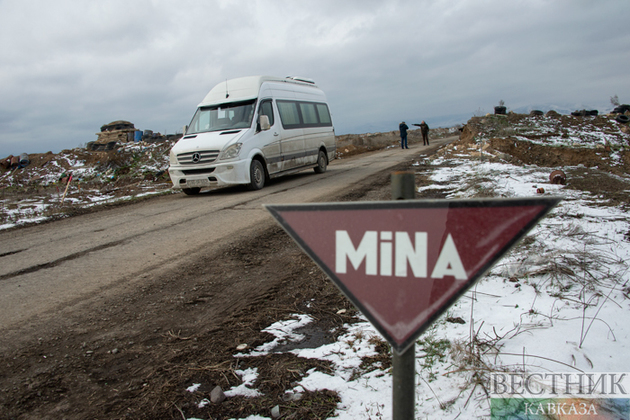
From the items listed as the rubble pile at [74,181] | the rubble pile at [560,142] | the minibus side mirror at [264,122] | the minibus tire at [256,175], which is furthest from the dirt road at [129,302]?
the rubble pile at [560,142]

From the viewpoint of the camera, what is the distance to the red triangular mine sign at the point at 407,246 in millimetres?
1013

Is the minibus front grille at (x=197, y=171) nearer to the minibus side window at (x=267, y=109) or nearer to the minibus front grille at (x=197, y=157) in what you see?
the minibus front grille at (x=197, y=157)

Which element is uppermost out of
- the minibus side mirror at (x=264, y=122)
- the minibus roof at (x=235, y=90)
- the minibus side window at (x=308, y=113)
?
the minibus roof at (x=235, y=90)

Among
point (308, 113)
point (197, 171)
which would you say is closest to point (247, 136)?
point (197, 171)

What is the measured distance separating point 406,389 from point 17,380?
2.37 meters

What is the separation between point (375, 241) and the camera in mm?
1118

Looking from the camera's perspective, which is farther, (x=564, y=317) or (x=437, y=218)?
(x=564, y=317)

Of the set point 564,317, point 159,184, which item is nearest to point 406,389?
point 564,317

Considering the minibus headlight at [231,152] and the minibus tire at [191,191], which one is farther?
the minibus tire at [191,191]

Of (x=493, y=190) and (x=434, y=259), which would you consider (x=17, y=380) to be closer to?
(x=434, y=259)

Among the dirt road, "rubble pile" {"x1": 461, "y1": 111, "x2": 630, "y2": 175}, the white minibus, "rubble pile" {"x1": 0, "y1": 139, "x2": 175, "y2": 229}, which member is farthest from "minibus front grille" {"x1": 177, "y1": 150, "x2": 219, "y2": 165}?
→ "rubble pile" {"x1": 461, "y1": 111, "x2": 630, "y2": 175}

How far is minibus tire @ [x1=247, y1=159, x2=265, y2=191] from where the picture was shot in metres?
9.58

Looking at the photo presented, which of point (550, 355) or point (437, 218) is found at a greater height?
point (437, 218)

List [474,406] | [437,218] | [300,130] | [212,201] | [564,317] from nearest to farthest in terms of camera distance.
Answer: [437,218] < [474,406] < [564,317] < [212,201] < [300,130]
